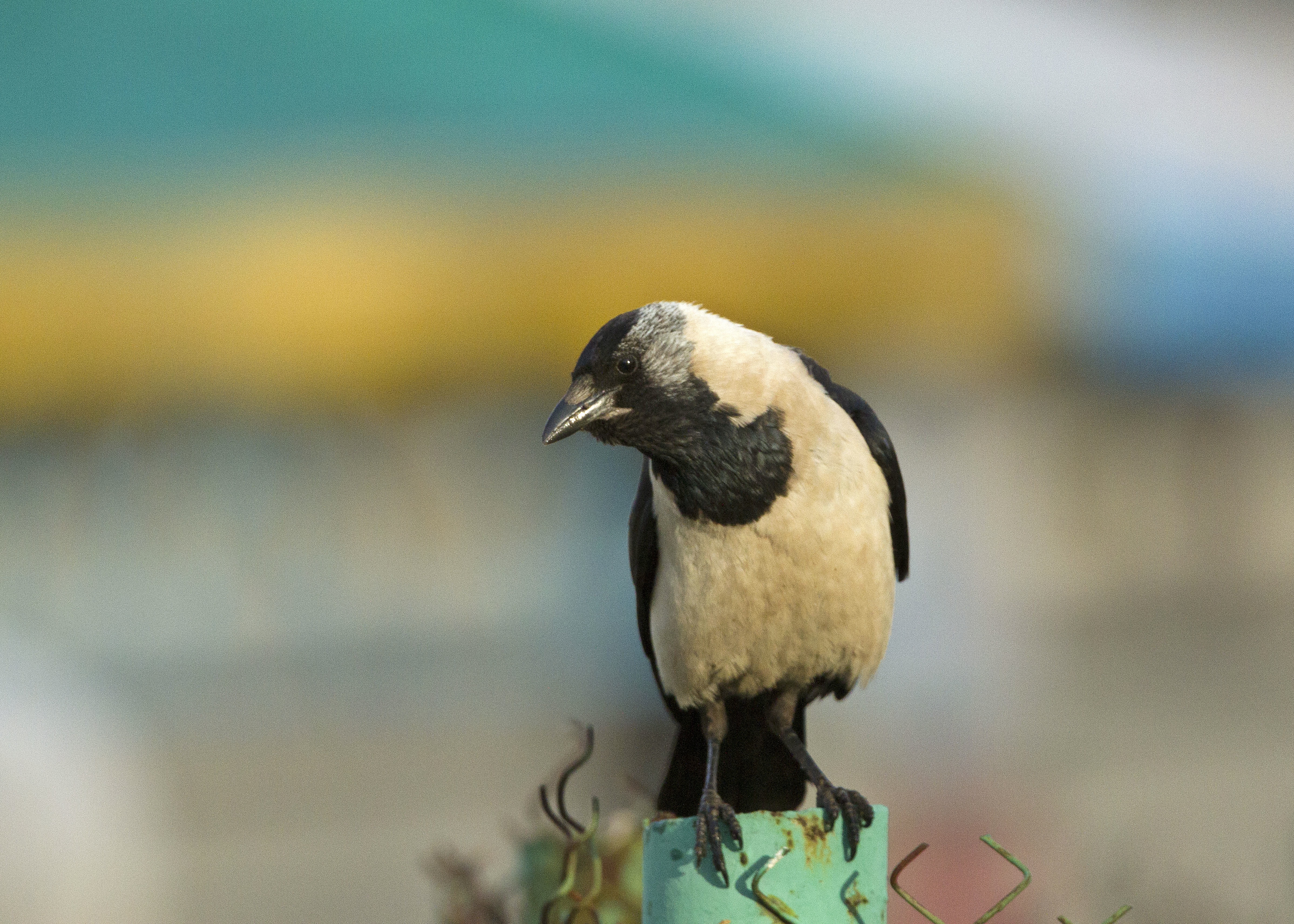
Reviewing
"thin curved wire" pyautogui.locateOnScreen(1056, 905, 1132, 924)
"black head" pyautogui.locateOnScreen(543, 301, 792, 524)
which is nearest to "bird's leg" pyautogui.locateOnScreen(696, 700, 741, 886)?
"thin curved wire" pyautogui.locateOnScreen(1056, 905, 1132, 924)

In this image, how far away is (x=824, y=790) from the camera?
2.71 meters

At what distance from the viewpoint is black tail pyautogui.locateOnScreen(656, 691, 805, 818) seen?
3398 mm

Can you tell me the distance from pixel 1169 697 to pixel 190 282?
6862 mm

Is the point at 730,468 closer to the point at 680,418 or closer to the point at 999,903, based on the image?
the point at 680,418

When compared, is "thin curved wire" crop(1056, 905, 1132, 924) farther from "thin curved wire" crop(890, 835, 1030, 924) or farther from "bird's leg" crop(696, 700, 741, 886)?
"bird's leg" crop(696, 700, 741, 886)

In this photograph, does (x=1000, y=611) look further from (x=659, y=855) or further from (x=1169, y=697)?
(x=659, y=855)

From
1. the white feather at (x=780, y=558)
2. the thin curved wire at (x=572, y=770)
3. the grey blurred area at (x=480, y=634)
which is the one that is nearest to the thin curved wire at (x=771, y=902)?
the thin curved wire at (x=572, y=770)

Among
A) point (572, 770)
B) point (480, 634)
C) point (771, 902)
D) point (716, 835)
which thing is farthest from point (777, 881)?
point (480, 634)

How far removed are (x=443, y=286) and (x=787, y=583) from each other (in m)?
5.50

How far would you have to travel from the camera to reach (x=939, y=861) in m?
6.08

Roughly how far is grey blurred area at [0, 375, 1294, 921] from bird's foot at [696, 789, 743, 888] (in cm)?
480

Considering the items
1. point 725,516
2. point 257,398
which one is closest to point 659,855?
point 725,516

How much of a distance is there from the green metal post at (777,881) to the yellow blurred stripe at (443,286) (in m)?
5.26

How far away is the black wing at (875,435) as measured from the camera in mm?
3242
